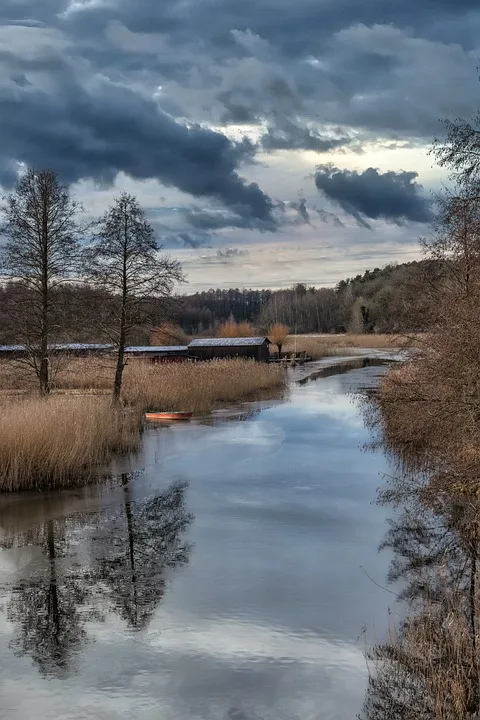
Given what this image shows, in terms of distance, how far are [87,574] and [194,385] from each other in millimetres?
20425

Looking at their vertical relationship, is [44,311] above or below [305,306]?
below

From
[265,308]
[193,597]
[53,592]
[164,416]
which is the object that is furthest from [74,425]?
[265,308]

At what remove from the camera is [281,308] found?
15375 cm

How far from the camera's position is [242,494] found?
523 inches

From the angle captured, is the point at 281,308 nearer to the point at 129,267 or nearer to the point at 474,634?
the point at 129,267

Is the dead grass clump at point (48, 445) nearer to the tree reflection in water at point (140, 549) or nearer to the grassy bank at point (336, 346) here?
the tree reflection in water at point (140, 549)

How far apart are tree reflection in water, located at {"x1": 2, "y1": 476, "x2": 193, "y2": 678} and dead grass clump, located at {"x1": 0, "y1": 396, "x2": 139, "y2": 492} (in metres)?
2.10

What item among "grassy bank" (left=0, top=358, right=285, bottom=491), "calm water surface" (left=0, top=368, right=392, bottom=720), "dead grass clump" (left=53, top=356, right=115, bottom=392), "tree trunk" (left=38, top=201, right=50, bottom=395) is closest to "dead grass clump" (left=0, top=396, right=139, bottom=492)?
"grassy bank" (left=0, top=358, right=285, bottom=491)

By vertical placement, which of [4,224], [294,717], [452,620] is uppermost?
[4,224]

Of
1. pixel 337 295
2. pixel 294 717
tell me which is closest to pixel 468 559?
pixel 294 717

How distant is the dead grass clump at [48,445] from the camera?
13.4 meters

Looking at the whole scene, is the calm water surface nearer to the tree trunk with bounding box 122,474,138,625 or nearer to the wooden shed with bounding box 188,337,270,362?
the tree trunk with bounding box 122,474,138,625

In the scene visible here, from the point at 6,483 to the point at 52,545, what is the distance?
11.1ft

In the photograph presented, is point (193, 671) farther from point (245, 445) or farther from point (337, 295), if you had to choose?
point (337, 295)
